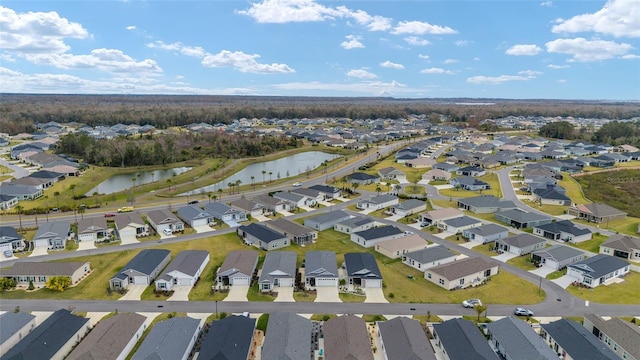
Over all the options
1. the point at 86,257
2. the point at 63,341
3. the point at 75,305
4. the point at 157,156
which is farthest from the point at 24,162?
the point at 63,341

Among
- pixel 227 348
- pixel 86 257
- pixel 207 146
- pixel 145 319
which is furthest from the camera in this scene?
pixel 207 146

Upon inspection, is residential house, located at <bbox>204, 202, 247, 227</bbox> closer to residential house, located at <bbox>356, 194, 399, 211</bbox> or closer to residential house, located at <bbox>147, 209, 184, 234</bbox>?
residential house, located at <bbox>147, 209, 184, 234</bbox>

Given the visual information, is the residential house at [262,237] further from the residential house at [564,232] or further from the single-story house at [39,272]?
the residential house at [564,232]

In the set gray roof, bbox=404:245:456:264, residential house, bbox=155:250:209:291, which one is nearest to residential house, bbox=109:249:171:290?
residential house, bbox=155:250:209:291

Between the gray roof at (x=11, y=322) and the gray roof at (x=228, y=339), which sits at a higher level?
the gray roof at (x=228, y=339)

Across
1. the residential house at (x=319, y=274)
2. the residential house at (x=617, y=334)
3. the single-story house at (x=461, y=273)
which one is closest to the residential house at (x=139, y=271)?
the residential house at (x=319, y=274)

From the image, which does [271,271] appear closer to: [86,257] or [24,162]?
[86,257]
